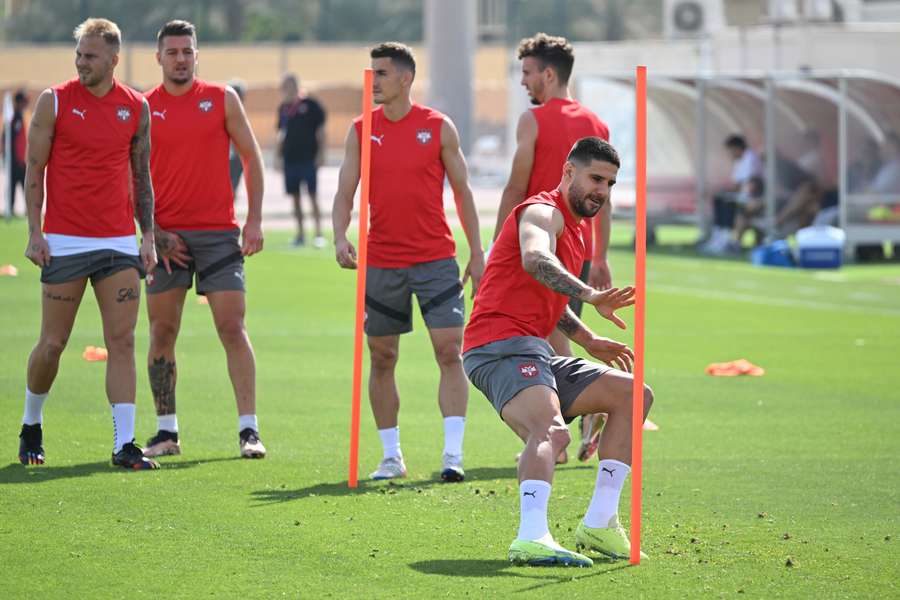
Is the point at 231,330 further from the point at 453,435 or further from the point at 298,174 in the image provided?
the point at 298,174

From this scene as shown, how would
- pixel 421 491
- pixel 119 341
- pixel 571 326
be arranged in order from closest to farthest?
pixel 571 326 → pixel 421 491 → pixel 119 341

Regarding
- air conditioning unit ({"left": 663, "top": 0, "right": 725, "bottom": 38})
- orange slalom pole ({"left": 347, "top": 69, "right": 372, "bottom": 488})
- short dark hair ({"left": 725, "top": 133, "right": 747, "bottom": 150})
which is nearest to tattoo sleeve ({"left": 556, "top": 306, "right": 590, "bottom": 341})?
orange slalom pole ({"left": 347, "top": 69, "right": 372, "bottom": 488})

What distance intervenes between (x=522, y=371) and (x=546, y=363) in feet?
0.54

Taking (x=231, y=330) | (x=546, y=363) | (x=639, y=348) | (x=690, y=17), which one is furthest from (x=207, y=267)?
(x=690, y=17)

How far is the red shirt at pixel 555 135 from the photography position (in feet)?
33.2

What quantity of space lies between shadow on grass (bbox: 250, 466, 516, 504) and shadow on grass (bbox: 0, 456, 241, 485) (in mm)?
930

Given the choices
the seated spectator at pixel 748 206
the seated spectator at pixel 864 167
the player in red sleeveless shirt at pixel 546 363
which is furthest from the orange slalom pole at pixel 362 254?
the seated spectator at pixel 748 206

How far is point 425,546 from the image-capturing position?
25.7 ft

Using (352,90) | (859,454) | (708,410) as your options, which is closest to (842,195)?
(708,410)

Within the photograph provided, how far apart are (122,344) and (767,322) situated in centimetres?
969

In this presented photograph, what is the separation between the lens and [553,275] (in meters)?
7.21

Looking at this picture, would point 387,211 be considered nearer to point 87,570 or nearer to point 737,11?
point 87,570

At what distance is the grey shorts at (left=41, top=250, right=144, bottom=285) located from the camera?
9586 mm

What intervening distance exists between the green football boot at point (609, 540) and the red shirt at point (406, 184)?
2645 millimetres
